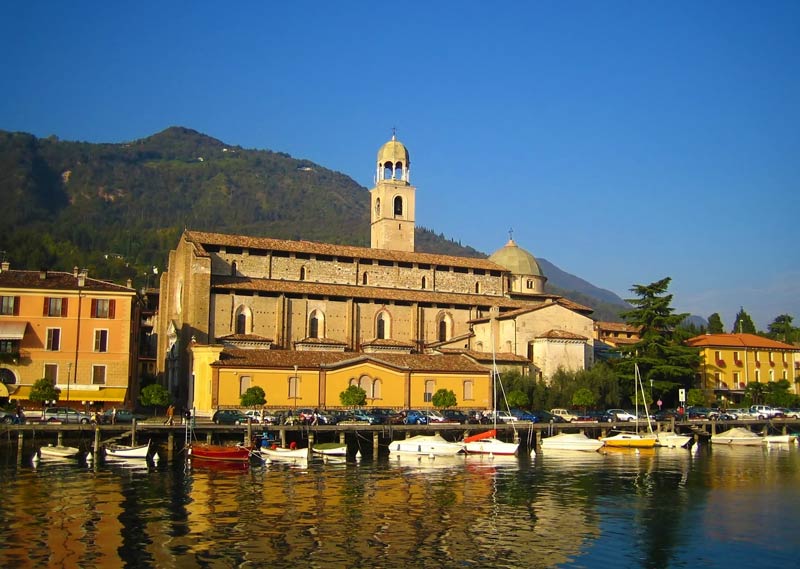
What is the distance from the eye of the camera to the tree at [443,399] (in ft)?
220

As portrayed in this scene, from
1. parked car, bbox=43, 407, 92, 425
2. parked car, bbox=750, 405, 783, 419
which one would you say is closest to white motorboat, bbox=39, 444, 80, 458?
parked car, bbox=43, 407, 92, 425

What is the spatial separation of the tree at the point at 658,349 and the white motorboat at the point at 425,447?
29003 millimetres

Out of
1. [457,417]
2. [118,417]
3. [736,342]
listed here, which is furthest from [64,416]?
[736,342]

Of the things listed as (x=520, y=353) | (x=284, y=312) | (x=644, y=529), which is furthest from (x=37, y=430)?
(x=520, y=353)

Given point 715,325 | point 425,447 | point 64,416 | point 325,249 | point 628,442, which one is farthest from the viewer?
point 715,325

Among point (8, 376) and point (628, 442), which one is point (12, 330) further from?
point (628, 442)

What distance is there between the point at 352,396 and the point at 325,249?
22.0m

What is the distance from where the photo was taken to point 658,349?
81500 mm

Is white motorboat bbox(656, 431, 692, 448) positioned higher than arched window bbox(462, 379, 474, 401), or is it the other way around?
arched window bbox(462, 379, 474, 401)

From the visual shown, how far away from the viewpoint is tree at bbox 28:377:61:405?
57156mm

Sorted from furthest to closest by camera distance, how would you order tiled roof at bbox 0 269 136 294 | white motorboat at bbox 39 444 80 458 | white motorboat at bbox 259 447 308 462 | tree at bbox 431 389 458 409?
tree at bbox 431 389 458 409 < tiled roof at bbox 0 269 136 294 < white motorboat at bbox 259 447 308 462 < white motorboat at bbox 39 444 80 458

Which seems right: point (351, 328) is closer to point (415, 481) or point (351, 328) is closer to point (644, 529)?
point (415, 481)

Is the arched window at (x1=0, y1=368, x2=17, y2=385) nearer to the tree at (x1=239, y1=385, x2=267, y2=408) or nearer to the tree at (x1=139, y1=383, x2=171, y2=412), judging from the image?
the tree at (x1=139, y1=383, x2=171, y2=412)

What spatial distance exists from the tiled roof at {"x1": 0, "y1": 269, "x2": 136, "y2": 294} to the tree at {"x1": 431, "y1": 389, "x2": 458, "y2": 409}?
74.1ft
